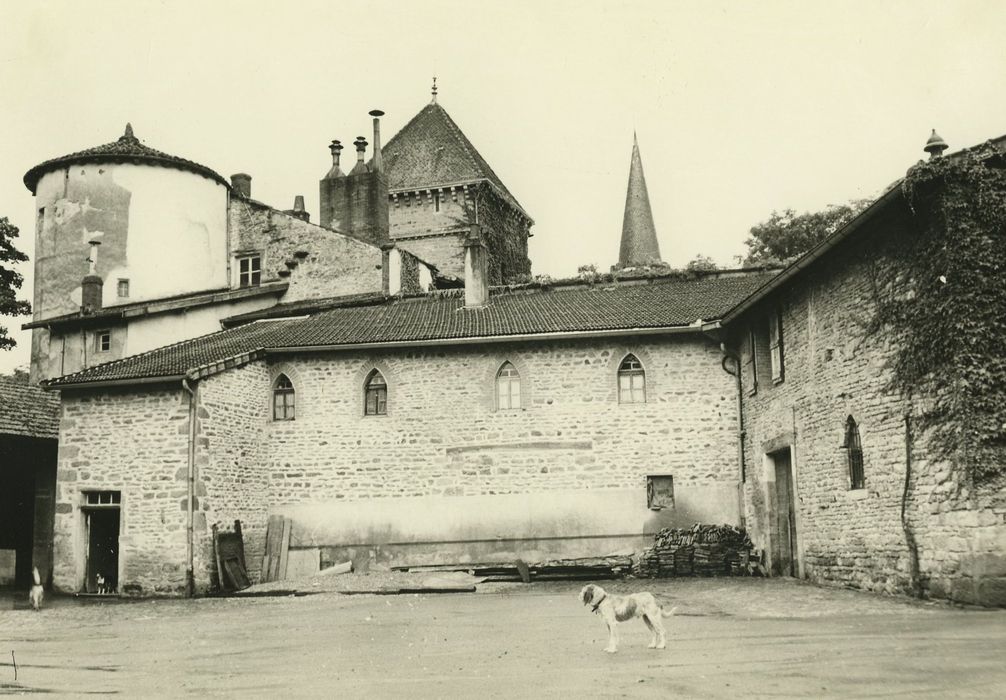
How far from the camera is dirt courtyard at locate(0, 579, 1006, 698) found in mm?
7508

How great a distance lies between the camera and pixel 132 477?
63.7ft

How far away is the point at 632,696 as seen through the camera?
275 inches

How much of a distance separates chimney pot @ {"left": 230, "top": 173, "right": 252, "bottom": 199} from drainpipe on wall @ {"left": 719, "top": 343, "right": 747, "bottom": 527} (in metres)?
20.0

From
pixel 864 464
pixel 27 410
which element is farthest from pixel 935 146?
pixel 27 410

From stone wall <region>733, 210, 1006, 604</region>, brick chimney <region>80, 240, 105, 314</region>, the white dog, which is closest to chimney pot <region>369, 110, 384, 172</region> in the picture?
brick chimney <region>80, 240, 105, 314</region>

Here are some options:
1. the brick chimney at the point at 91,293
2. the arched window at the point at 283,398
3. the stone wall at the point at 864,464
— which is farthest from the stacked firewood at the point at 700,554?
A: the brick chimney at the point at 91,293

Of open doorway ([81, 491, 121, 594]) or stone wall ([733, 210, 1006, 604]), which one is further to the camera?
open doorway ([81, 491, 121, 594])

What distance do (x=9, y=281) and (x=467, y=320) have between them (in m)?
19.3

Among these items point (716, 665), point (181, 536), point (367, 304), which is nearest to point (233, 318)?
point (367, 304)

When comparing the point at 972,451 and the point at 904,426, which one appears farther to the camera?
the point at 904,426

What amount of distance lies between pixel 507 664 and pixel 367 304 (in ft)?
57.7

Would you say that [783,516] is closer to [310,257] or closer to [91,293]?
[310,257]

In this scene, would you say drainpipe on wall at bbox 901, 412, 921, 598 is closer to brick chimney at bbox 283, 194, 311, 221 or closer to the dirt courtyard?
the dirt courtyard

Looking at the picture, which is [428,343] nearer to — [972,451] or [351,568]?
[351,568]
